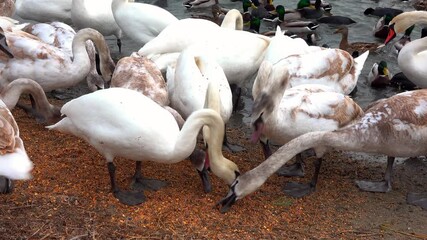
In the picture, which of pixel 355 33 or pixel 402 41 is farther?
pixel 355 33

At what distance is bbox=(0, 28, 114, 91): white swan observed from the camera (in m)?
8.58

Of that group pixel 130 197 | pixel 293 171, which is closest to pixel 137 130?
pixel 130 197

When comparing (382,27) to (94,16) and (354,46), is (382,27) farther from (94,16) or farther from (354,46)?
(94,16)

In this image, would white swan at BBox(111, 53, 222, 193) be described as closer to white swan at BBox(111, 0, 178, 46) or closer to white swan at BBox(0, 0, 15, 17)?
white swan at BBox(111, 0, 178, 46)

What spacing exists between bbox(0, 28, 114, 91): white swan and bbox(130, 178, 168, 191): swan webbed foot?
2269 mm

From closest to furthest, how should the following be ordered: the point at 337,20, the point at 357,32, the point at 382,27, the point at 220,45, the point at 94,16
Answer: the point at 220,45, the point at 94,16, the point at 382,27, the point at 337,20, the point at 357,32

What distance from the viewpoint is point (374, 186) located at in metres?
7.53

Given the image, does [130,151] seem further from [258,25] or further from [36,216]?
[258,25]

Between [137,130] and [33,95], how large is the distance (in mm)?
2177

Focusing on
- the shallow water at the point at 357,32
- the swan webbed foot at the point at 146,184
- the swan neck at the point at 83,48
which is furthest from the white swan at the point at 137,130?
the shallow water at the point at 357,32

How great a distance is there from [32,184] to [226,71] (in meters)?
3.50

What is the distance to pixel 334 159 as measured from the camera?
332 inches

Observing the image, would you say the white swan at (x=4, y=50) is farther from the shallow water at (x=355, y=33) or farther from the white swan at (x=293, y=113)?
the shallow water at (x=355, y=33)

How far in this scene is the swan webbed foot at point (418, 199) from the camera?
7.17m
